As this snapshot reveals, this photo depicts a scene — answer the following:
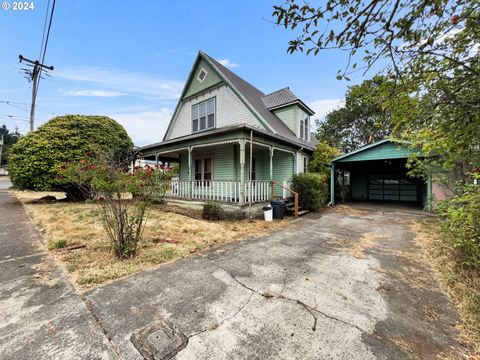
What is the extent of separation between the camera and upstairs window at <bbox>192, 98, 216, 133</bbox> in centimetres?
1223

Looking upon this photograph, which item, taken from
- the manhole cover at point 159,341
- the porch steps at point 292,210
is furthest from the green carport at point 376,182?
the manhole cover at point 159,341

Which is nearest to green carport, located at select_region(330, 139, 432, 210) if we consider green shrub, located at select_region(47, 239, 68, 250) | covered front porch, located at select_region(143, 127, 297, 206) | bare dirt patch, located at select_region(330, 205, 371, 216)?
bare dirt patch, located at select_region(330, 205, 371, 216)

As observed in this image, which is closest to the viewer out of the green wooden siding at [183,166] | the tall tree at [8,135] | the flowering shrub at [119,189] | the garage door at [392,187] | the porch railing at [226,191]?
the flowering shrub at [119,189]

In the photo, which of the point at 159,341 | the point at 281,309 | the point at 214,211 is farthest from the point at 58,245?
the point at 281,309

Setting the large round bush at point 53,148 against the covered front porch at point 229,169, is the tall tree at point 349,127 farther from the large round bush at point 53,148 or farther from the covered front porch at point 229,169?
the large round bush at point 53,148

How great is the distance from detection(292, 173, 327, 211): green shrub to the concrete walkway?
8946 mm

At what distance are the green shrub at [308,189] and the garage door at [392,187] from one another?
881 cm

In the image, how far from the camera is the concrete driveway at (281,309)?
6.50ft

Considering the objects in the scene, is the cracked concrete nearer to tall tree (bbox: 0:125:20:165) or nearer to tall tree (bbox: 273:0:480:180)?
tall tree (bbox: 273:0:480:180)

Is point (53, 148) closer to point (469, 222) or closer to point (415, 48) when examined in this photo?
point (415, 48)

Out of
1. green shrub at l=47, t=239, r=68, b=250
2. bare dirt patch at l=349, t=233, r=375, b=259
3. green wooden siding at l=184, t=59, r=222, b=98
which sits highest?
green wooden siding at l=184, t=59, r=222, b=98

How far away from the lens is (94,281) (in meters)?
3.17

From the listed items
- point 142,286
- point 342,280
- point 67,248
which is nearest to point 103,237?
point 67,248

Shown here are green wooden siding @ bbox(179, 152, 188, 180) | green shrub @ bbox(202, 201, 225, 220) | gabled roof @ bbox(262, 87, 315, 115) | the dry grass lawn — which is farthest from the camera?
green wooden siding @ bbox(179, 152, 188, 180)
